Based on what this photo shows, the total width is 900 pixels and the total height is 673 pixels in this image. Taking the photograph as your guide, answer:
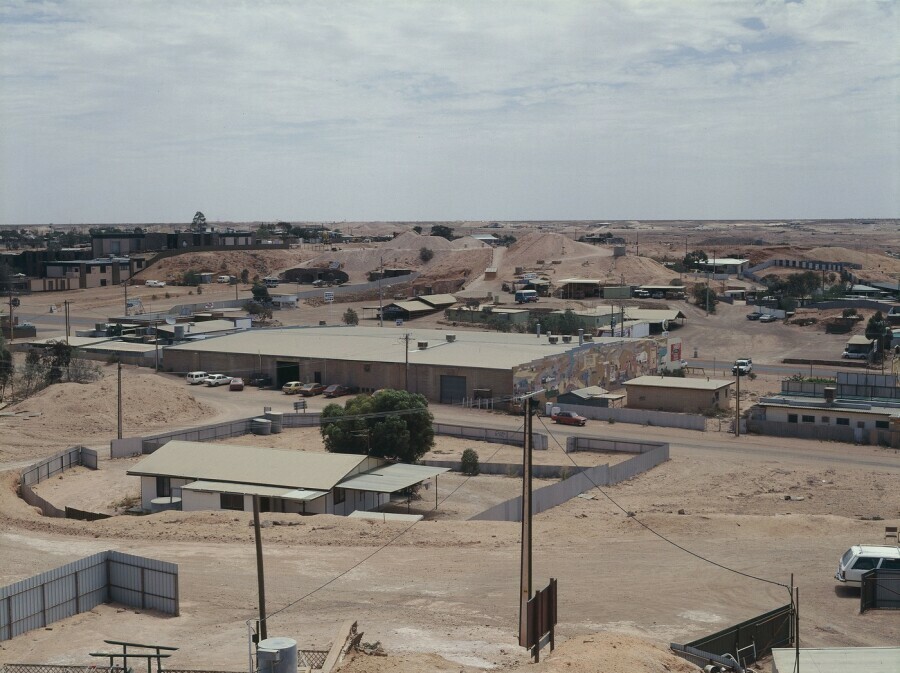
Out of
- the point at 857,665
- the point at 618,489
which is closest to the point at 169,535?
the point at 618,489

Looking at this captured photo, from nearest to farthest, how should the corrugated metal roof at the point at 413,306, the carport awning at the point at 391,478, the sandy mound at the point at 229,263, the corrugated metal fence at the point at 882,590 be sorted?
the corrugated metal fence at the point at 882,590 → the carport awning at the point at 391,478 → the corrugated metal roof at the point at 413,306 → the sandy mound at the point at 229,263

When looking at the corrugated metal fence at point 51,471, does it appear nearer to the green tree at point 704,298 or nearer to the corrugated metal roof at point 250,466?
the corrugated metal roof at point 250,466

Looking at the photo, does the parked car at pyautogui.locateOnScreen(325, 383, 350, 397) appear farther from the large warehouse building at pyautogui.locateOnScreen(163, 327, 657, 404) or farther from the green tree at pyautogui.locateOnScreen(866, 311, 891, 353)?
the green tree at pyautogui.locateOnScreen(866, 311, 891, 353)

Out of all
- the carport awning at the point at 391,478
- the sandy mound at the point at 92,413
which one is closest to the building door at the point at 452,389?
the sandy mound at the point at 92,413

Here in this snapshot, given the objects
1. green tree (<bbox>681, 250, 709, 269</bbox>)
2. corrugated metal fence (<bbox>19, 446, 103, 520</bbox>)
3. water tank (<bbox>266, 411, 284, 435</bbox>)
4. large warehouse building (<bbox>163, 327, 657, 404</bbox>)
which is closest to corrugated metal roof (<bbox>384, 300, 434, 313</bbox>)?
large warehouse building (<bbox>163, 327, 657, 404</bbox>)

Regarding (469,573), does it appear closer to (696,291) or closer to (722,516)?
(722,516)

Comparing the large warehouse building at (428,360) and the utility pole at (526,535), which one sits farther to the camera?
the large warehouse building at (428,360)
